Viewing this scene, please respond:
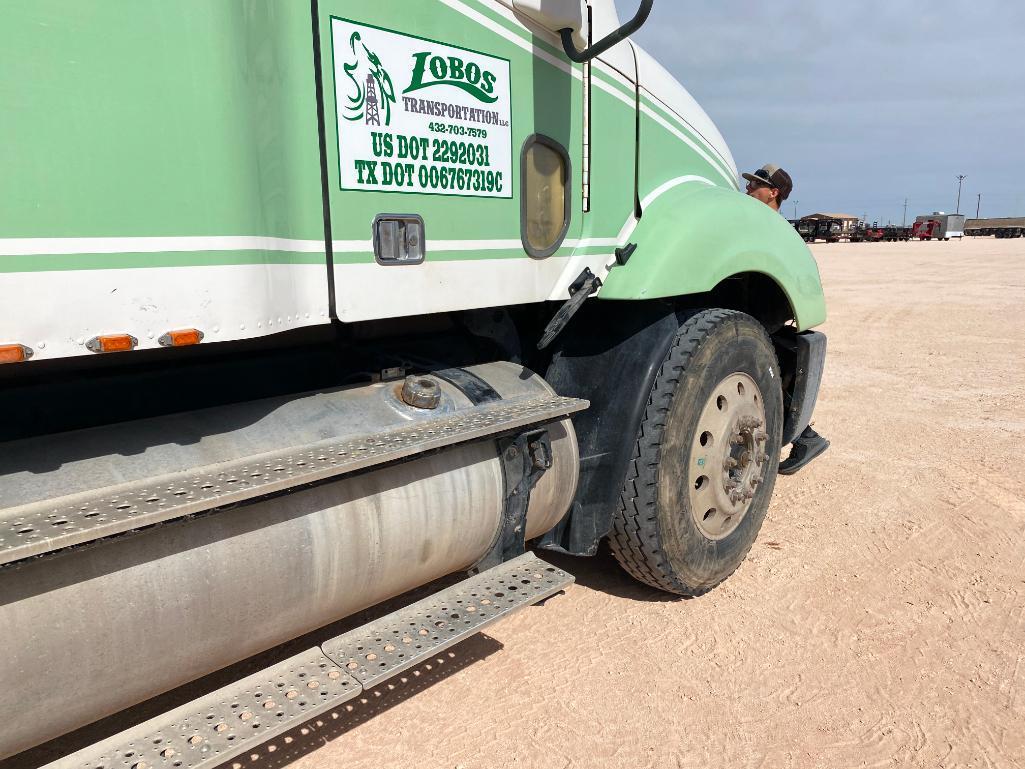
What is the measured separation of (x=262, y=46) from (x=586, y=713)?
2219 millimetres

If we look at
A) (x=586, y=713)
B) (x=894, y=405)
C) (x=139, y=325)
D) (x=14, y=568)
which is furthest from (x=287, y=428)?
(x=894, y=405)

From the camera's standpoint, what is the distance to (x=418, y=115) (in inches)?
87.0

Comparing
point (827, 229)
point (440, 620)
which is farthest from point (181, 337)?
point (827, 229)

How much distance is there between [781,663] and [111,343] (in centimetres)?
249

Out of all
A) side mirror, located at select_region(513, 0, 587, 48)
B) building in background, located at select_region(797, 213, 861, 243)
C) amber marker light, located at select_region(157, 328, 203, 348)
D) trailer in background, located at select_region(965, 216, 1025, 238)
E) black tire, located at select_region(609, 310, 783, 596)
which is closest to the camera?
amber marker light, located at select_region(157, 328, 203, 348)

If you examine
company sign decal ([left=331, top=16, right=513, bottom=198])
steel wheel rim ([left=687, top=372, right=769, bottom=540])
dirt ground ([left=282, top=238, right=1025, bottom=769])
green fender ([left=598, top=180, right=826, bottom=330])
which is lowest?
dirt ground ([left=282, top=238, right=1025, bottom=769])

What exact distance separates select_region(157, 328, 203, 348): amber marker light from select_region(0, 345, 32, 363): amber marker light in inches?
10.7

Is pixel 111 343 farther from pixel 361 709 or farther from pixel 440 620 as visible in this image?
pixel 361 709

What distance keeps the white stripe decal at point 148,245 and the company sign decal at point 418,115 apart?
299 mm

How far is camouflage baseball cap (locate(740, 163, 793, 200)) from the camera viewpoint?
18.2 ft

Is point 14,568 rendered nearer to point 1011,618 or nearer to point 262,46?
point 262,46

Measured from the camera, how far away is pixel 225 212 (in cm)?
176

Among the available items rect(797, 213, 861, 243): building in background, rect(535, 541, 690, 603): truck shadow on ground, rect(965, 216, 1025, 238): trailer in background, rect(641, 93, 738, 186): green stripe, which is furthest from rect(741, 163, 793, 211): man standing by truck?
A: rect(965, 216, 1025, 238): trailer in background

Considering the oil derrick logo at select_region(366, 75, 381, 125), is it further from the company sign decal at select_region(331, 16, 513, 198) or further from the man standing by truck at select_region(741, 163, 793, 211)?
the man standing by truck at select_region(741, 163, 793, 211)
